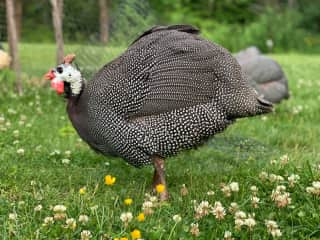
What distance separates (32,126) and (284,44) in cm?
1514

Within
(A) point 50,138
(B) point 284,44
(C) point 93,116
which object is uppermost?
(C) point 93,116

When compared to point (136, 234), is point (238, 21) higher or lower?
lower

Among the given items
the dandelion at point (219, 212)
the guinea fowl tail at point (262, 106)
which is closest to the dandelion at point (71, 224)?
the dandelion at point (219, 212)

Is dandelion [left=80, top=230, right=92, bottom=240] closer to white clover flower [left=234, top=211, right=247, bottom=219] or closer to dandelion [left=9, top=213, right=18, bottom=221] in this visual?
dandelion [left=9, top=213, right=18, bottom=221]

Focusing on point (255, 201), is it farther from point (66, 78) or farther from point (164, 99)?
point (66, 78)

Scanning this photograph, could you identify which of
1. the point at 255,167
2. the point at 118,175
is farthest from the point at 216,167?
the point at 118,175

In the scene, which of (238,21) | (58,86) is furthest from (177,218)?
(238,21)

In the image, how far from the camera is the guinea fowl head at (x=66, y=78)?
154 inches

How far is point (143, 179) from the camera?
4.23m

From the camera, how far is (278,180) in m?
3.49

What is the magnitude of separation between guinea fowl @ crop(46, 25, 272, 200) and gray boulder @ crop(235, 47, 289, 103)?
342 centimetres

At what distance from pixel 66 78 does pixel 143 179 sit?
904 mm

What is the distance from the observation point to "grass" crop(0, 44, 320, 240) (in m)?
3.01

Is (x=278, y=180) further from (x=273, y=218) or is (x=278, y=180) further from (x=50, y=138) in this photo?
(x=50, y=138)
